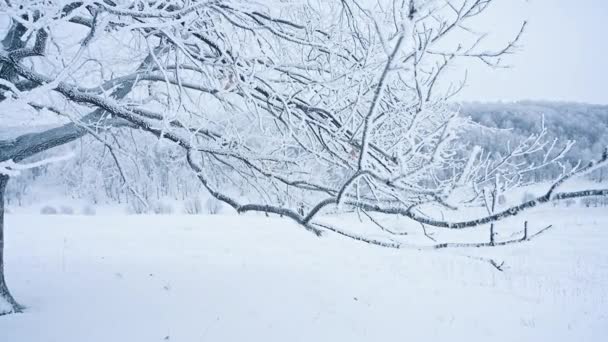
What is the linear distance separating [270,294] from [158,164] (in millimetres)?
2630

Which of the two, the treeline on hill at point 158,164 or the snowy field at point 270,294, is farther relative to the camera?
the snowy field at point 270,294

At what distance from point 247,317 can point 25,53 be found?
3.78 metres

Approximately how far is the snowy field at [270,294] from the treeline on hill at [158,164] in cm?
126

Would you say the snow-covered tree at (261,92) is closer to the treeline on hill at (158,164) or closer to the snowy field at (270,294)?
the treeline on hill at (158,164)

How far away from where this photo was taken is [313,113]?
353cm

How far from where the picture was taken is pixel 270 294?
21.0ft

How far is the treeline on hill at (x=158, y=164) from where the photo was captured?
13.9 feet

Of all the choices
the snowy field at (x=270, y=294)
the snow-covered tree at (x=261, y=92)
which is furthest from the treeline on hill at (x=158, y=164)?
the snowy field at (x=270, y=294)

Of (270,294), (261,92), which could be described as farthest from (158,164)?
(261,92)

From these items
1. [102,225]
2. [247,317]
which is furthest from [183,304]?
[102,225]

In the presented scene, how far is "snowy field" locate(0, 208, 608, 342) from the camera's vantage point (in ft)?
15.8

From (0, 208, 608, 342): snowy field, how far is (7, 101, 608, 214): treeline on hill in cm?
126

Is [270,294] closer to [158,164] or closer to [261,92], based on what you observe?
[158,164]

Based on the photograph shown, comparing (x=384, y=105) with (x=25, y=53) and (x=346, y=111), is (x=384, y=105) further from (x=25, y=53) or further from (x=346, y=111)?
(x=25, y=53)
